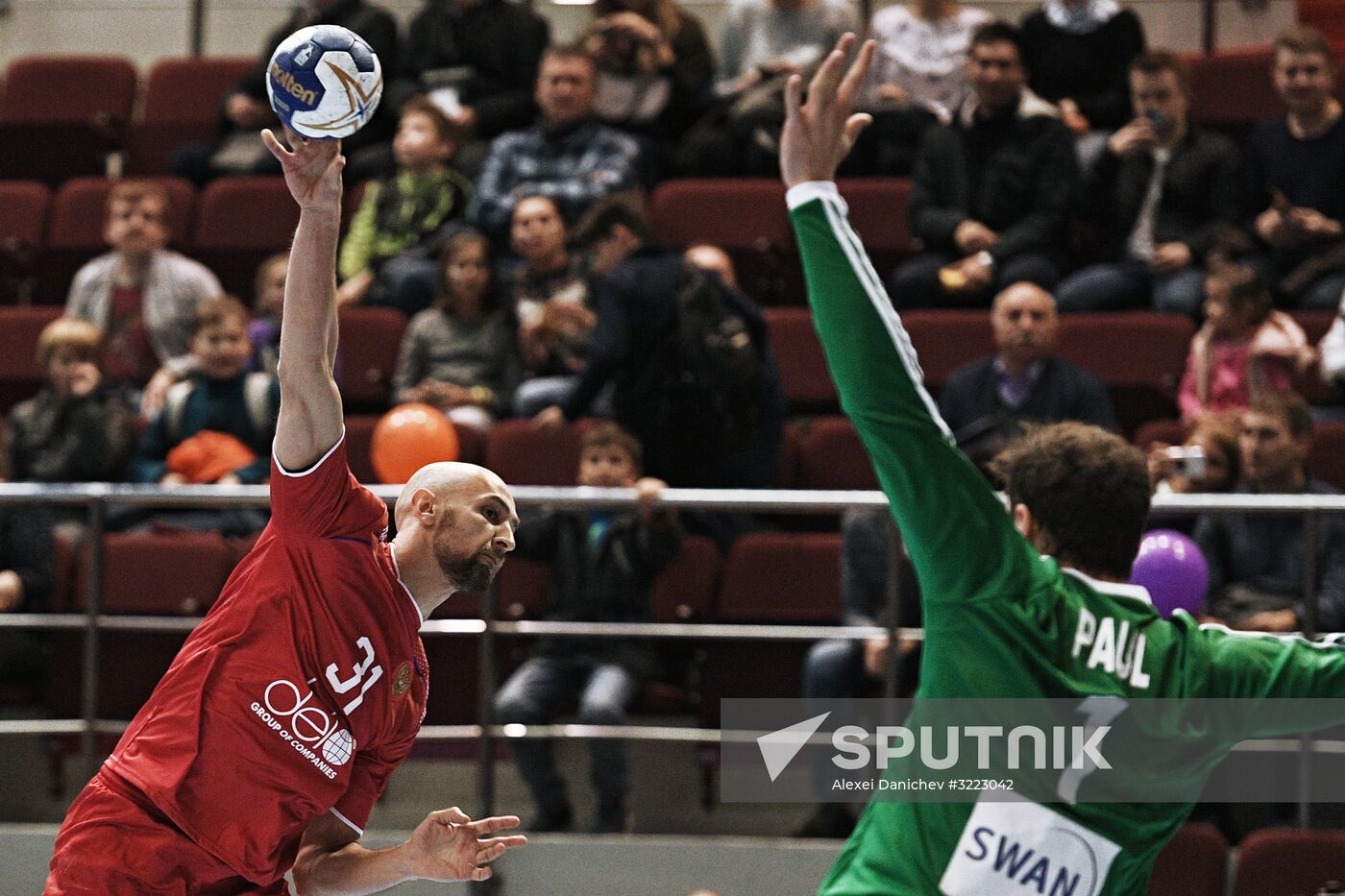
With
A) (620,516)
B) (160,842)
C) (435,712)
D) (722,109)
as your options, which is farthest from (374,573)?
(722,109)

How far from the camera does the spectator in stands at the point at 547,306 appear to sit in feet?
22.0

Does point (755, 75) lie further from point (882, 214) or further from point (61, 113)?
point (61, 113)

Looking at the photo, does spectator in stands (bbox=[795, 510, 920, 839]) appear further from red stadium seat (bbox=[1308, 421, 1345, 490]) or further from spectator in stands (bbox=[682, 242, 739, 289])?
red stadium seat (bbox=[1308, 421, 1345, 490])

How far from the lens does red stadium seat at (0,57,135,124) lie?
9.70 m

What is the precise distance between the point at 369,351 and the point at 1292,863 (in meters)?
4.11

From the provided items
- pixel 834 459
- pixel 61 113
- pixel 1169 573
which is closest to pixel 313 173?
pixel 1169 573

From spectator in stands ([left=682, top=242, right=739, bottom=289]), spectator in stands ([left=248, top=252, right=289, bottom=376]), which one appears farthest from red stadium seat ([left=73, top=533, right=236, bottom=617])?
spectator in stands ([left=682, top=242, right=739, bottom=289])

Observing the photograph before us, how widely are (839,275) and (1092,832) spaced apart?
0.89 meters

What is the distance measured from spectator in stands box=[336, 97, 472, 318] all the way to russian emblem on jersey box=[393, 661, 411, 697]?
4413mm

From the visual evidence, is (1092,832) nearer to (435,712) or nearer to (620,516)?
(620,516)

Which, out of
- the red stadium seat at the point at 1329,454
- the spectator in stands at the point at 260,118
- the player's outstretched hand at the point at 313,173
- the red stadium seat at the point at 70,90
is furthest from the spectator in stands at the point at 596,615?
the red stadium seat at the point at 70,90

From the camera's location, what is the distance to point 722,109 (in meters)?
8.27

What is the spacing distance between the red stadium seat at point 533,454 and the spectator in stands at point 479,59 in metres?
2.44

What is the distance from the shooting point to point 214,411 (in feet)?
21.4
